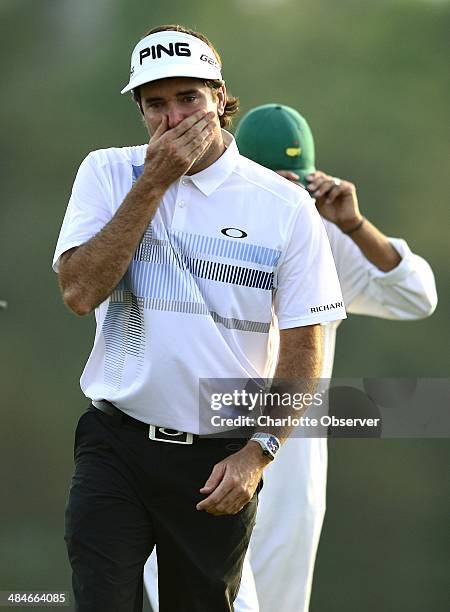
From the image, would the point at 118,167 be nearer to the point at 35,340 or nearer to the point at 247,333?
the point at 247,333

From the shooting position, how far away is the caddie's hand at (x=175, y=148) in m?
3.66

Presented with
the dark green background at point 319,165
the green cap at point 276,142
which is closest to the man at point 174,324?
the green cap at point 276,142

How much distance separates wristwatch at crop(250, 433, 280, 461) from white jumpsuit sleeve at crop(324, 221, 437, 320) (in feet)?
5.81

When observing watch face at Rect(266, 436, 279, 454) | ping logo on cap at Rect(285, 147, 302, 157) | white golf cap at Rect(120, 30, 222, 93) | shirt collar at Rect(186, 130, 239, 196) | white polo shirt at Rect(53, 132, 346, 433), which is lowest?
watch face at Rect(266, 436, 279, 454)

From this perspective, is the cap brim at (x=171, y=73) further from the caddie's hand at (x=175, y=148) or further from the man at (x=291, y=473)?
the man at (x=291, y=473)

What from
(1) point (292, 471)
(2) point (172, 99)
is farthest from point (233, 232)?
(1) point (292, 471)

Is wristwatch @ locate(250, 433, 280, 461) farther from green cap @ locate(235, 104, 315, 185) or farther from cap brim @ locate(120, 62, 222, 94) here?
green cap @ locate(235, 104, 315, 185)

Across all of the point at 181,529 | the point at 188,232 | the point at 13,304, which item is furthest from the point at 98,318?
the point at 13,304

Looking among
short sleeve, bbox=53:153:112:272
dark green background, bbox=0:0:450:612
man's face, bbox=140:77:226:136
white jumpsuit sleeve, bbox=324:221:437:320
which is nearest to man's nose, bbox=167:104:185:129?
man's face, bbox=140:77:226:136

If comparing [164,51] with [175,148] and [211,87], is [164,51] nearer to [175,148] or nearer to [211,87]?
[211,87]

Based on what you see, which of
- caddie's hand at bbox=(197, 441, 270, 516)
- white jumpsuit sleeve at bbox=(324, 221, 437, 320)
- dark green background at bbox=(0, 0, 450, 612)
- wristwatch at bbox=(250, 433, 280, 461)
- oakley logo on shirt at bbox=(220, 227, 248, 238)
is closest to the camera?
caddie's hand at bbox=(197, 441, 270, 516)

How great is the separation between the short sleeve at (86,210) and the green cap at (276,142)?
1327 mm

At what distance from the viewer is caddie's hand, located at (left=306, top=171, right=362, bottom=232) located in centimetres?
514
